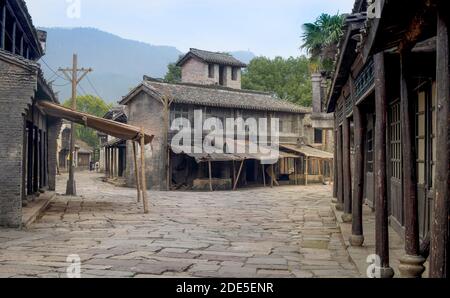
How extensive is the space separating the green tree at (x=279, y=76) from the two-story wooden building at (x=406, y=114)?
36082 millimetres

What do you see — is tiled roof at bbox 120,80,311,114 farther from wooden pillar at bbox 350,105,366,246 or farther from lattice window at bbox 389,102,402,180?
wooden pillar at bbox 350,105,366,246

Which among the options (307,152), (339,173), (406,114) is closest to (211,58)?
(307,152)

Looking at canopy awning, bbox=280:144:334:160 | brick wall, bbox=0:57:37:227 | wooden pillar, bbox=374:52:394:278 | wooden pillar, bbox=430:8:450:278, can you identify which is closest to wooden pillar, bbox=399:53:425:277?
wooden pillar, bbox=374:52:394:278

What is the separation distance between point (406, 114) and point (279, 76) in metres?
42.7

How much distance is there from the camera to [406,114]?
4.86 m

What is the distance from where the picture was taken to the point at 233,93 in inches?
1310

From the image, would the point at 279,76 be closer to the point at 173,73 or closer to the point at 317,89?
the point at 173,73

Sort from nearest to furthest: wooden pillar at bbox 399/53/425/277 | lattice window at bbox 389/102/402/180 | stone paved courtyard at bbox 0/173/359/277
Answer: wooden pillar at bbox 399/53/425/277 < stone paved courtyard at bbox 0/173/359/277 < lattice window at bbox 389/102/402/180

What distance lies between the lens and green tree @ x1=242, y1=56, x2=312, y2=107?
46406 mm

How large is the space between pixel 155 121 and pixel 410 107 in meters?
24.0

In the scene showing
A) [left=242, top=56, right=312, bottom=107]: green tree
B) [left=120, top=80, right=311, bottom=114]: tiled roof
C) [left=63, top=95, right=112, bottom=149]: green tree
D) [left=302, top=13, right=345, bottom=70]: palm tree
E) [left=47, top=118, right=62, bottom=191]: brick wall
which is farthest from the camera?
[left=63, top=95, right=112, bottom=149]: green tree

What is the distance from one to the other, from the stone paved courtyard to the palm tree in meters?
6.45

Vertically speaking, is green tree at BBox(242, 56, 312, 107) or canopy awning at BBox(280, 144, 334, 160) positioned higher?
green tree at BBox(242, 56, 312, 107)
